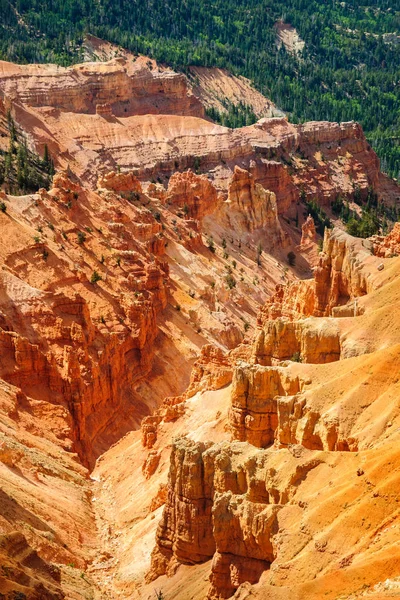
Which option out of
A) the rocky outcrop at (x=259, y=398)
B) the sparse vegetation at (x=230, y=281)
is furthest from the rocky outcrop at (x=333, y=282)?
the sparse vegetation at (x=230, y=281)

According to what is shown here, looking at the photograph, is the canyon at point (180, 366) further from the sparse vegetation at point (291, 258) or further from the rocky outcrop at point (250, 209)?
the sparse vegetation at point (291, 258)

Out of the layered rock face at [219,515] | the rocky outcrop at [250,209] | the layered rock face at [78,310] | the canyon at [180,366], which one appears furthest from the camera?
the rocky outcrop at [250,209]

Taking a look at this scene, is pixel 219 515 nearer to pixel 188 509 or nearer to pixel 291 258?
pixel 188 509

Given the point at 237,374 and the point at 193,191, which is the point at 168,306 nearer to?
the point at 193,191

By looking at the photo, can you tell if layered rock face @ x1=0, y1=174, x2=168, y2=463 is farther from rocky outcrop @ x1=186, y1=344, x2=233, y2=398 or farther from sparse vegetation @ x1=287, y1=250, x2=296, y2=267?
sparse vegetation @ x1=287, y1=250, x2=296, y2=267

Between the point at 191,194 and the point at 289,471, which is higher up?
the point at 289,471

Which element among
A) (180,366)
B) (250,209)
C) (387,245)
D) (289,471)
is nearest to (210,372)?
(387,245)

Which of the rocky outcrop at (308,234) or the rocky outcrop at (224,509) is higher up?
the rocky outcrop at (224,509)

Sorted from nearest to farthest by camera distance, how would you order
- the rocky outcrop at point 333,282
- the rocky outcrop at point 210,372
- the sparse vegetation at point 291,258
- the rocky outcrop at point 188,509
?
the rocky outcrop at point 188,509 < the rocky outcrop at point 210,372 < the rocky outcrop at point 333,282 < the sparse vegetation at point 291,258

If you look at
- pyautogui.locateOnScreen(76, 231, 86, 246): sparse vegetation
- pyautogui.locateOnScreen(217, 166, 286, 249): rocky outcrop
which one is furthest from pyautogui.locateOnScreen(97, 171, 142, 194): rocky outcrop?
pyautogui.locateOnScreen(217, 166, 286, 249): rocky outcrop
